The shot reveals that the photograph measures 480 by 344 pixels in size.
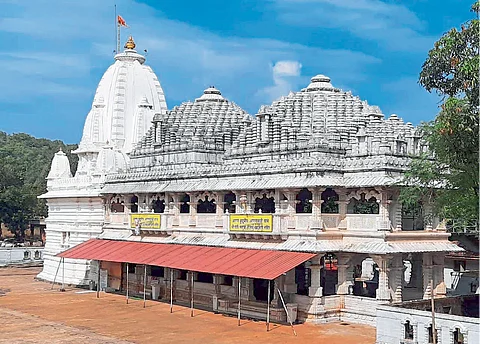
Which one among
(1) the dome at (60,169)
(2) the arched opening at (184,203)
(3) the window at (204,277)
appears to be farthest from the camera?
(1) the dome at (60,169)

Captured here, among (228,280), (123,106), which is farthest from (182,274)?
(123,106)

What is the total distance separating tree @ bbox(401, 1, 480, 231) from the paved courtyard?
5.69m

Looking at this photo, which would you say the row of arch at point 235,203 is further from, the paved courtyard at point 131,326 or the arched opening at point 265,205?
the paved courtyard at point 131,326

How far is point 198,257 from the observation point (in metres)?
32.0

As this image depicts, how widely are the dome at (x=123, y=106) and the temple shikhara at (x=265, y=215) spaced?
105 inches

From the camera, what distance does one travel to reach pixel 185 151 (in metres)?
37.5

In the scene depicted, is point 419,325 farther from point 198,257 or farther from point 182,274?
point 182,274

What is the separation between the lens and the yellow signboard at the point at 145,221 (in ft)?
120

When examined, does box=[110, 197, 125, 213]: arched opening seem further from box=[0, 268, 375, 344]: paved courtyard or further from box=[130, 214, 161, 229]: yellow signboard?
box=[0, 268, 375, 344]: paved courtyard

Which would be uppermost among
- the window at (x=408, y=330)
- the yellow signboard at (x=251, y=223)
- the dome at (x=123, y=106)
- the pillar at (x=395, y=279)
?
the dome at (x=123, y=106)

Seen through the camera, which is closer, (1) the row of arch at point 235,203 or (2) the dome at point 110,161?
(1) the row of arch at point 235,203

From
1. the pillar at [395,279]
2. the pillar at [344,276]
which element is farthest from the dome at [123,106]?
the pillar at [395,279]

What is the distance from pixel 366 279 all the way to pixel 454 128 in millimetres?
22310

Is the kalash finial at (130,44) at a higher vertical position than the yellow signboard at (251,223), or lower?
higher
